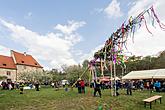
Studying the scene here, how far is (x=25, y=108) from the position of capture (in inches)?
587

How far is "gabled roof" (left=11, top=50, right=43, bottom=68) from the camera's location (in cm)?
8157

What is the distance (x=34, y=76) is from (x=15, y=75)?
9278 millimetres

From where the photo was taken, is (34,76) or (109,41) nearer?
(109,41)

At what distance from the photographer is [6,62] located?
76.1 meters

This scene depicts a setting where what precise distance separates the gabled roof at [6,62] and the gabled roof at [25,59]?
2059mm

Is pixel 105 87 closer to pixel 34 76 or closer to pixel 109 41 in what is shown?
pixel 109 41

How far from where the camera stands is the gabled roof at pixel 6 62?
7416 centimetres

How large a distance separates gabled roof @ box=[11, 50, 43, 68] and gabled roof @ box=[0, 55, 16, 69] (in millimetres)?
2059

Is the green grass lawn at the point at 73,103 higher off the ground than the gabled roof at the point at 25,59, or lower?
lower

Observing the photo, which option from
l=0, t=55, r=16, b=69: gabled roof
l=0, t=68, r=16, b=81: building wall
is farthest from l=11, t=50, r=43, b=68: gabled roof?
l=0, t=68, r=16, b=81: building wall

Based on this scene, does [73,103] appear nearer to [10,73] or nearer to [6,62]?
[10,73]

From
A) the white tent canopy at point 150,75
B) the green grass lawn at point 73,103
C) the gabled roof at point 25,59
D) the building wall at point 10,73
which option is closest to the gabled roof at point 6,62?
the building wall at point 10,73

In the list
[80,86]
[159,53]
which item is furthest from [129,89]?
[159,53]

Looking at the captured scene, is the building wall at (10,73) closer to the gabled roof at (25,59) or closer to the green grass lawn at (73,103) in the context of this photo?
the gabled roof at (25,59)
